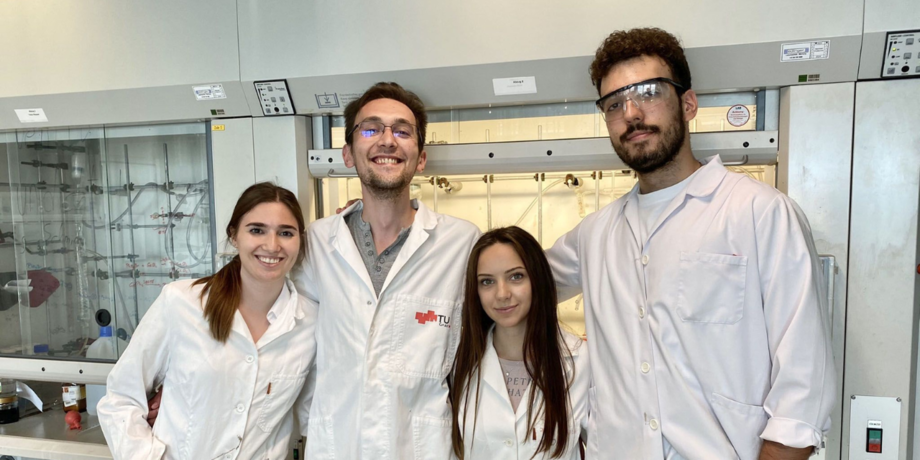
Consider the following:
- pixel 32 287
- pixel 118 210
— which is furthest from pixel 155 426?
pixel 32 287

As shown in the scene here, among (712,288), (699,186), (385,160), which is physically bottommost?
(712,288)

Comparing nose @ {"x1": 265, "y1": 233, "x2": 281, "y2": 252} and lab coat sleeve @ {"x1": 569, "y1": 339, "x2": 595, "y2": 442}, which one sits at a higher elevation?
nose @ {"x1": 265, "y1": 233, "x2": 281, "y2": 252}

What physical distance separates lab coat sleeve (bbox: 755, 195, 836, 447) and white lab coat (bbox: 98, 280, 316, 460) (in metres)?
1.34

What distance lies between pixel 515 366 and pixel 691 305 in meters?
0.56

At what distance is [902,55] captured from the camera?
1.54 metres

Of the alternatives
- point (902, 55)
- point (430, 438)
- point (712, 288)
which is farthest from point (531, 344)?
point (902, 55)

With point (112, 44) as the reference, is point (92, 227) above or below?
below

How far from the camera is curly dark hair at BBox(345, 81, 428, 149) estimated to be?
5.71 ft

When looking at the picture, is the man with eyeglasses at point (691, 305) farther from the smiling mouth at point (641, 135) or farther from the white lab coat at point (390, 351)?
the white lab coat at point (390, 351)

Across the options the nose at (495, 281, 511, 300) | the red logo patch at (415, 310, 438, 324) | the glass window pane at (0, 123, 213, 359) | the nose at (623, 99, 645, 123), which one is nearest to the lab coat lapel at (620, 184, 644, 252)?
the nose at (623, 99, 645, 123)

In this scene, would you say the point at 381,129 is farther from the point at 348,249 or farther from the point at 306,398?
the point at 306,398

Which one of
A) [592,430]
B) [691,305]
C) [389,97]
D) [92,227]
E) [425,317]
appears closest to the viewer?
[691,305]

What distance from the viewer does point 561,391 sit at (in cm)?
153

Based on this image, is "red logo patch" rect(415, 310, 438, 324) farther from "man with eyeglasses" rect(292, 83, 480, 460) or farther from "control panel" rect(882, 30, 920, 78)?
"control panel" rect(882, 30, 920, 78)
